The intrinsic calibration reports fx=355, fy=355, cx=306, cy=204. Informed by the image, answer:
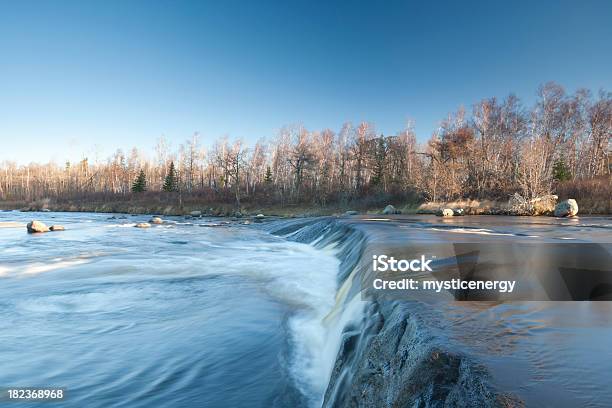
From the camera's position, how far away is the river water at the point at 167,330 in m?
4.51

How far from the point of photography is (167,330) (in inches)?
251

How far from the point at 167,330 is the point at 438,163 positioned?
108 ft

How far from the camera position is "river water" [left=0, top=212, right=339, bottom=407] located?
14.8ft

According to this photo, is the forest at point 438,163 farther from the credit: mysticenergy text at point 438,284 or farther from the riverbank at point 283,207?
the credit: mysticenergy text at point 438,284

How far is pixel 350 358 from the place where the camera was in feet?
13.7

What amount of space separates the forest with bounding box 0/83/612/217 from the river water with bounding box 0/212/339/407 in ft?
84.0

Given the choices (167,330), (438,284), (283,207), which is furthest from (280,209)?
(438,284)

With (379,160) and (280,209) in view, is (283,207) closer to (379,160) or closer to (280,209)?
(280,209)

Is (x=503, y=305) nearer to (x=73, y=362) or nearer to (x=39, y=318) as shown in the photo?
(x=73, y=362)

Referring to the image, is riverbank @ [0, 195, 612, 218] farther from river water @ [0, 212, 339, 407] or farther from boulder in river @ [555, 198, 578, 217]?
river water @ [0, 212, 339, 407]

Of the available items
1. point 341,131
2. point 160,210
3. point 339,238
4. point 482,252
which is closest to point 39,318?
point 482,252

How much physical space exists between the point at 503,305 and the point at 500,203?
29.5 m

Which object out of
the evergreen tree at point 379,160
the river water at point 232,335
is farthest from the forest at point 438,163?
the river water at point 232,335

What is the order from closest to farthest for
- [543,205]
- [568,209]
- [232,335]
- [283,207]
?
[232,335] → [568,209] → [543,205] → [283,207]
